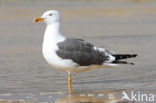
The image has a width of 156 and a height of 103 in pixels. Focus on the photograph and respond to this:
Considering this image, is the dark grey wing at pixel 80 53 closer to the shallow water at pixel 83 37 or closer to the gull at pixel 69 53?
the gull at pixel 69 53

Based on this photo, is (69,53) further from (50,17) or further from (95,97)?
(95,97)

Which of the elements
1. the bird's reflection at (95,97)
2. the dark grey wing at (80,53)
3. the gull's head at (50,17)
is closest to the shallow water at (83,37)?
the bird's reflection at (95,97)

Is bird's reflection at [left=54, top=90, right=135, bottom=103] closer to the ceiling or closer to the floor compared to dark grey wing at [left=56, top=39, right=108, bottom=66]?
closer to the floor

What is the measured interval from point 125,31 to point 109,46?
11.0 ft

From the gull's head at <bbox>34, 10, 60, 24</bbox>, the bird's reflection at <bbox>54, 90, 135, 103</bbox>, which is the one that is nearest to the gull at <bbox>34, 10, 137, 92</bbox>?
the gull's head at <bbox>34, 10, 60, 24</bbox>

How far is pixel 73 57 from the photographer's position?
7852 millimetres

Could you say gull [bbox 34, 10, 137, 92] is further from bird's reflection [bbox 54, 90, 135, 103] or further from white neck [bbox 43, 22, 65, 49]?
bird's reflection [bbox 54, 90, 135, 103]

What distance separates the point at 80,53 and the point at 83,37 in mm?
6528

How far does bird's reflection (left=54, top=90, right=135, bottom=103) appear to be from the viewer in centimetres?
707

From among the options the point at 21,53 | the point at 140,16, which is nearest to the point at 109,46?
the point at 21,53

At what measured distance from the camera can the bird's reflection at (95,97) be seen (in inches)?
278

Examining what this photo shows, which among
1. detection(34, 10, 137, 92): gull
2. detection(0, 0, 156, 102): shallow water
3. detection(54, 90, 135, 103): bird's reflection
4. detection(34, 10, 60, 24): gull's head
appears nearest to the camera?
detection(54, 90, 135, 103): bird's reflection

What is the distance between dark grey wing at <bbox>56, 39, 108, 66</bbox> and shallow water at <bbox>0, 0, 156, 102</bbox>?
1.56 ft

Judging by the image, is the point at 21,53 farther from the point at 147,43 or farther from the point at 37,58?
the point at 147,43
